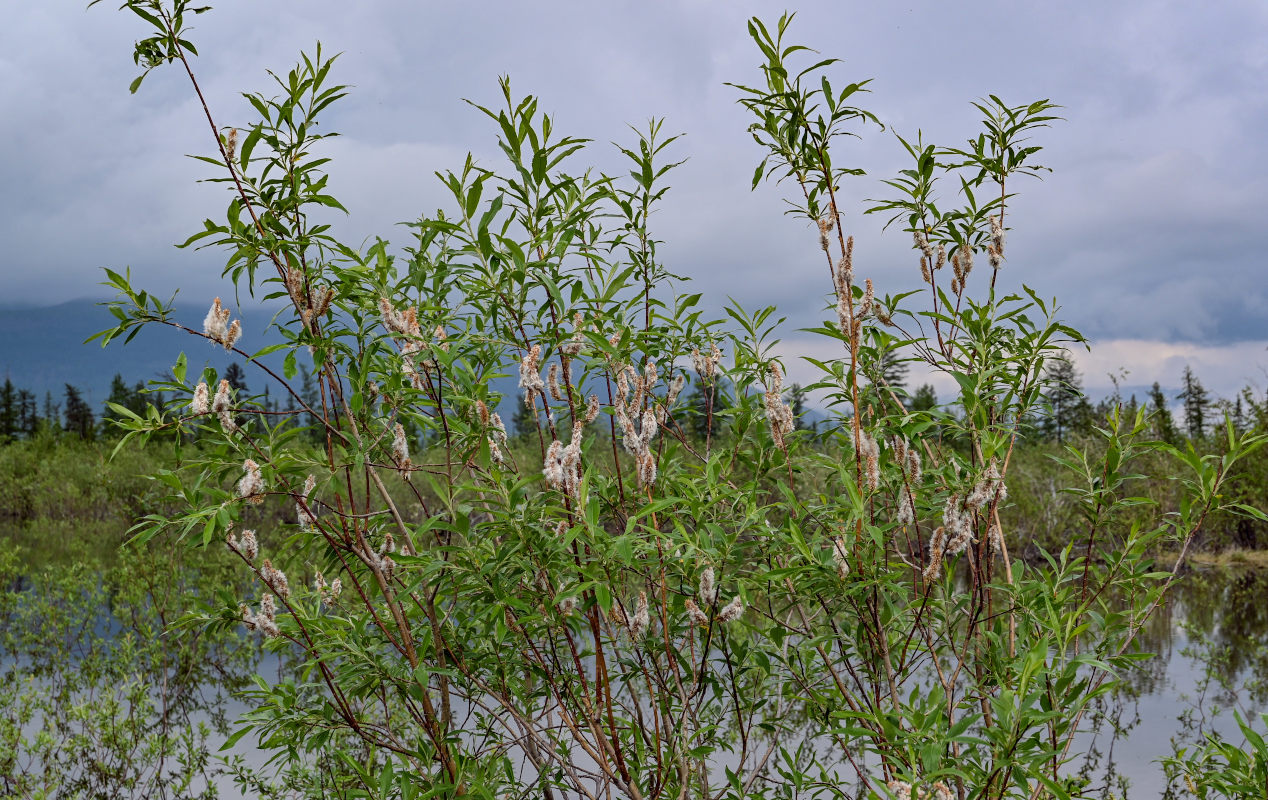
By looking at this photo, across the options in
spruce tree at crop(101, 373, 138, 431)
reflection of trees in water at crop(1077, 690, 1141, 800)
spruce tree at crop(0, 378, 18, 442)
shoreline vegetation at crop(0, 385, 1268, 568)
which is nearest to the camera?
spruce tree at crop(101, 373, 138, 431)

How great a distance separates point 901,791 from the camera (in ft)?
5.84

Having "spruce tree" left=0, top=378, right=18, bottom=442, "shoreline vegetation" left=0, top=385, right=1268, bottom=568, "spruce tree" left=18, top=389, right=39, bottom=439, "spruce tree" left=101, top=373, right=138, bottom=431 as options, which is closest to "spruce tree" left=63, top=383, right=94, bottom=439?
"spruce tree" left=18, top=389, right=39, bottom=439

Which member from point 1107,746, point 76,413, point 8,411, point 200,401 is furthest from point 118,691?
point 76,413

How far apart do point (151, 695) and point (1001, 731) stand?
732 centimetres

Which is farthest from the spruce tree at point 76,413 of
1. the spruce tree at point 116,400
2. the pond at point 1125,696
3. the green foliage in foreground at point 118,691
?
the pond at point 1125,696

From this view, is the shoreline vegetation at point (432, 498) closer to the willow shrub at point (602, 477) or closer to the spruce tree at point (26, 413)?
the willow shrub at point (602, 477)

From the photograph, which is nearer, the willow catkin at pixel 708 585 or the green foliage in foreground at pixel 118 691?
the willow catkin at pixel 708 585

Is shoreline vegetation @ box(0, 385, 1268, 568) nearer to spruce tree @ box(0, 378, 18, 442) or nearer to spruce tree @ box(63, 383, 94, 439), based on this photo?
spruce tree @ box(0, 378, 18, 442)

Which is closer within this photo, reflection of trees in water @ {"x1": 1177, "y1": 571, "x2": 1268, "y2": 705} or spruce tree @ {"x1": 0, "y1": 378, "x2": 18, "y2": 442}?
reflection of trees in water @ {"x1": 1177, "y1": 571, "x2": 1268, "y2": 705}

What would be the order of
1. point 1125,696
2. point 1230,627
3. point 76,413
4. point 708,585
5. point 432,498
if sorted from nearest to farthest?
→ point 708,585, point 1125,696, point 1230,627, point 432,498, point 76,413

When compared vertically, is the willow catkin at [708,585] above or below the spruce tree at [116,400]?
above

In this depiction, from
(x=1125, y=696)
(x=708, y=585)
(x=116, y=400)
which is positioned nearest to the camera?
(x=708, y=585)

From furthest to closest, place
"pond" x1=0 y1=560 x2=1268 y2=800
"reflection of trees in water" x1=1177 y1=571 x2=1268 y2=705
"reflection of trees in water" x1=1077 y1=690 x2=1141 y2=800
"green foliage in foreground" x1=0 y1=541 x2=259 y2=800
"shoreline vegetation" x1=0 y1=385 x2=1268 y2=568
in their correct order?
"shoreline vegetation" x1=0 y1=385 x2=1268 y2=568 < "reflection of trees in water" x1=1177 y1=571 x2=1268 y2=705 < "pond" x1=0 y1=560 x2=1268 y2=800 < "reflection of trees in water" x1=1077 y1=690 x2=1141 y2=800 < "green foliage in foreground" x1=0 y1=541 x2=259 y2=800

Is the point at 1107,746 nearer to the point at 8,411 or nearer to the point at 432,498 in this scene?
the point at 432,498
